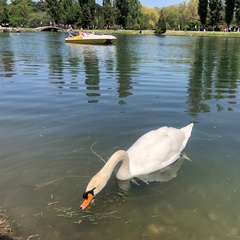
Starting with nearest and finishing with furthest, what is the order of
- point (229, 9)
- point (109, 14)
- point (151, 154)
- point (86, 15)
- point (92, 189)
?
point (92, 189)
point (151, 154)
point (229, 9)
point (109, 14)
point (86, 15)

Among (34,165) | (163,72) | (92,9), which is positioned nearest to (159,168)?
(34,165)

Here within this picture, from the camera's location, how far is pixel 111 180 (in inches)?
223

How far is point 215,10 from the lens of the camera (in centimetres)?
9794

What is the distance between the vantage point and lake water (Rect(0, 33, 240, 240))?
4605 mm

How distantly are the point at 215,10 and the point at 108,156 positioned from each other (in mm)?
102326

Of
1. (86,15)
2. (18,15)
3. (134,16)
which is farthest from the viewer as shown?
(18,15)

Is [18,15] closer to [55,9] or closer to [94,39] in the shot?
[55,9]

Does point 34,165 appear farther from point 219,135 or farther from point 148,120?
point 219,135

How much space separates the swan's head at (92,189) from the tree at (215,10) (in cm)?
10355

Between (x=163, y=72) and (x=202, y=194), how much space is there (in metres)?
12.7

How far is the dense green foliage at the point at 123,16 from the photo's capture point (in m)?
98.7

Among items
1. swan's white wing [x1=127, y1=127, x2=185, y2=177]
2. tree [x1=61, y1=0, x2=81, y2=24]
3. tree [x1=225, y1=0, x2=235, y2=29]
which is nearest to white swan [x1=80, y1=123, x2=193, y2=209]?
swan's white wing [x1=127, y1=127, x2=185, y2=177]

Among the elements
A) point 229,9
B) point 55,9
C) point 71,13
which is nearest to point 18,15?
point 55,9

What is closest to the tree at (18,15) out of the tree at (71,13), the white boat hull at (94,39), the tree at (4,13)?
the tree at (4,13)
